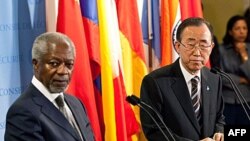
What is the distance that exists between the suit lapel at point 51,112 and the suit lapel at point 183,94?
80cm

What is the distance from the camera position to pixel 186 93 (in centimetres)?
290

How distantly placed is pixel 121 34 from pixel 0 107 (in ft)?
3.36

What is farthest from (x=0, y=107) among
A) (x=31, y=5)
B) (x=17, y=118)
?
(x=17, y=118)

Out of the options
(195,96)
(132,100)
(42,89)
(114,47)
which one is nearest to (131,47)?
(114,47)

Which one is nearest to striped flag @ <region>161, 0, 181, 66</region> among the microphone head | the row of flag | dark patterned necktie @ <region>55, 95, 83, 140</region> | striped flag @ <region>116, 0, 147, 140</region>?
the row of flag

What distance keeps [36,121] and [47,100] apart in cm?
13

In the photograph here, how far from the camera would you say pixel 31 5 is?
3488 mm

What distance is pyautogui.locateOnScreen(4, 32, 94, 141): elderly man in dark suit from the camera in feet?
7.02

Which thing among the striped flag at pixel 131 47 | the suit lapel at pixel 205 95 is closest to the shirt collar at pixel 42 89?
the suit lapel at pixel 205 95

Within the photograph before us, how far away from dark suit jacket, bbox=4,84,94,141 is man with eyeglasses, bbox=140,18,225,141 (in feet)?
2.03

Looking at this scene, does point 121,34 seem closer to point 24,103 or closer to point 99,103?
point 99,103

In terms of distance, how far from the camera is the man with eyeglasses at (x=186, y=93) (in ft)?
9.30

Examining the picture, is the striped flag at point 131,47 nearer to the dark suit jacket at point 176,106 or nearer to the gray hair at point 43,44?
the dark suit jacket at point 176,106

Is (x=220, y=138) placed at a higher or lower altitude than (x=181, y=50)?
lower
